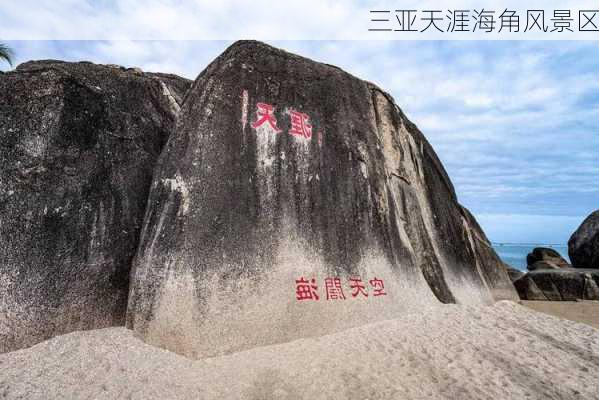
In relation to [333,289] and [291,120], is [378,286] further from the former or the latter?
[291,120]

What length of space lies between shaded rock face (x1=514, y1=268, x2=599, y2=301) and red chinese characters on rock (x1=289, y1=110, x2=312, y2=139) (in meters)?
9.16

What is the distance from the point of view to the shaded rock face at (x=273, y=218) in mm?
4898

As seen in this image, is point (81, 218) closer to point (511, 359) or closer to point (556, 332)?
point (511, 359)

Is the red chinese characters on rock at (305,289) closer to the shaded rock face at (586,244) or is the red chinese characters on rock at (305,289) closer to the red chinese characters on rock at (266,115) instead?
the red chinese characters on rock at (266,115)

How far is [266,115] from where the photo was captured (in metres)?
6.07

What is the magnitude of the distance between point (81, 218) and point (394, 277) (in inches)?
171

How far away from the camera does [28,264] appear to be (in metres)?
4.75

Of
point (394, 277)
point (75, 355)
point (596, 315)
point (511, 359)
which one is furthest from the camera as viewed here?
point (596, 315)

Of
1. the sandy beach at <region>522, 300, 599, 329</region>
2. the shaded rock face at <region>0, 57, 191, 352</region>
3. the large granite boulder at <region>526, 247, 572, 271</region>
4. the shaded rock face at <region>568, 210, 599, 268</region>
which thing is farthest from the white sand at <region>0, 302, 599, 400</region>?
the large granite boulder at <region>526, 247, 572, 271</region>

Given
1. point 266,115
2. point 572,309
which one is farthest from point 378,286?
point 572,309

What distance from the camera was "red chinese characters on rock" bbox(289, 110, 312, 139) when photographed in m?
6.26

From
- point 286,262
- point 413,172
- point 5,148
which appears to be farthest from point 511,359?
point 5,148

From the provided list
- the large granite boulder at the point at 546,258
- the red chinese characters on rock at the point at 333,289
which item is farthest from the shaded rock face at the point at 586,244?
the red chinese characters on rock at the point at 333,289

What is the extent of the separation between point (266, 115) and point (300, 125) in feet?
1.85
